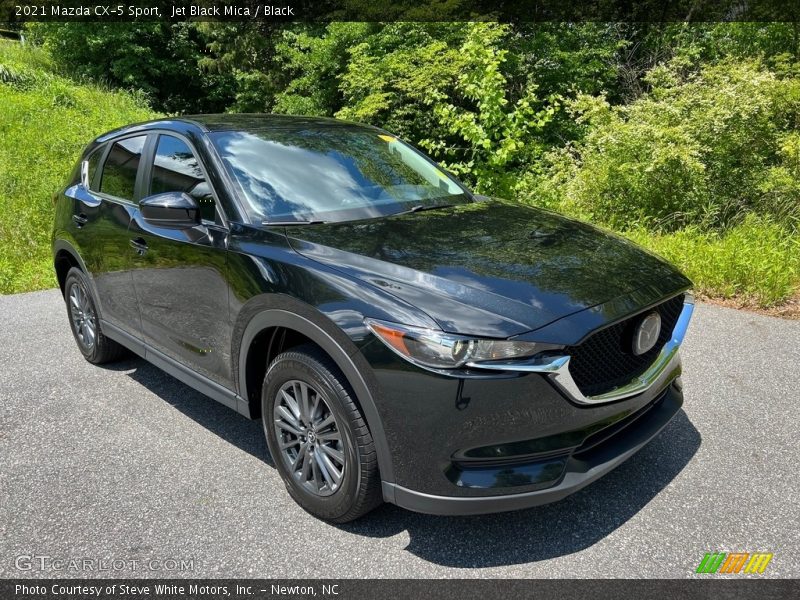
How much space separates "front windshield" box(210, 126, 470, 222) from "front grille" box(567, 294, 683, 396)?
1.34m

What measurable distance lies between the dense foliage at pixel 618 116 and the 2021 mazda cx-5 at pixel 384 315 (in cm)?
358

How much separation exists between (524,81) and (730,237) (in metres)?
8.64

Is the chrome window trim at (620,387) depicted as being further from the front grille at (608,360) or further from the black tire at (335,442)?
the black tire at (335,442)

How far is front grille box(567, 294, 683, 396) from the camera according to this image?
2.30 meters

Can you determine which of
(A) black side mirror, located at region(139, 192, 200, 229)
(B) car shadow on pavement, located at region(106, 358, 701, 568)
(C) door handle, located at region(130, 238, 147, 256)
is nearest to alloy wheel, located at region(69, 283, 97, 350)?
(C) door handle, located at region(130, 238, 147, 256)

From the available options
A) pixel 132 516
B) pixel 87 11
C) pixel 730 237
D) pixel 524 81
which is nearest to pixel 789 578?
pixel 132 516

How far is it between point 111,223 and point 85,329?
45.6 inches

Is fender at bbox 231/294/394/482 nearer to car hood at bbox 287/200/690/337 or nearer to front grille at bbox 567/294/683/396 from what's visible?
car hood at bbox 287/200/690/337

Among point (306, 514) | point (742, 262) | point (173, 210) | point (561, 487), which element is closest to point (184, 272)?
point (173, 210)

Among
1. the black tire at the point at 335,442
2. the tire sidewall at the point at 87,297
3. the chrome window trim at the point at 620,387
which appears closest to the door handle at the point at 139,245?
the tire sidewall at the point at 87,297

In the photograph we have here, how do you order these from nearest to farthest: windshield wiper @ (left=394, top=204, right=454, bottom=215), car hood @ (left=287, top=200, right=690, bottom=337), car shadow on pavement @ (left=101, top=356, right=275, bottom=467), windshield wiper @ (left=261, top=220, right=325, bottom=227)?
car hood @ (left=287, top=200, right=690, bottom=337)
windshield wiper @ (left=261, top=220, right=325, bottom=227)
windshield wiper @ (left=394, top=204, right=454, bottom=215)
car shadow on pavement @ (left=101, top=356, right=275, bottom=467)

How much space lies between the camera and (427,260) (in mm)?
2578

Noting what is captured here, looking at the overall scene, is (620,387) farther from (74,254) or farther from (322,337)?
(74,254)

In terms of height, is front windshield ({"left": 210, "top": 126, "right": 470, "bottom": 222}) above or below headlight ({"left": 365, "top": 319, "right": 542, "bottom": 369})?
above
